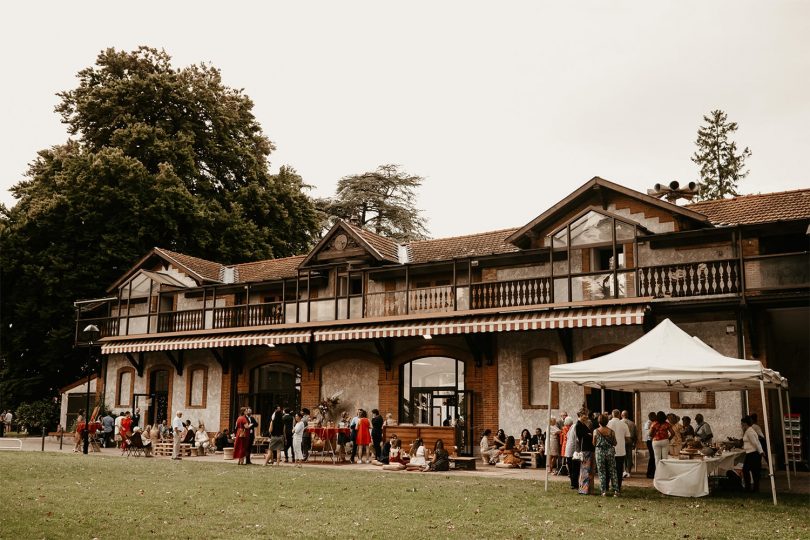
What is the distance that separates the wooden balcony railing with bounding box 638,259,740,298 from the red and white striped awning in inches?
410

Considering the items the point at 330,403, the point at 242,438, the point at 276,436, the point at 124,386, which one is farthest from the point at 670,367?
the point at 124,386

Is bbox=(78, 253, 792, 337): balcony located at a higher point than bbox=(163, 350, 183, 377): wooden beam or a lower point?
higher

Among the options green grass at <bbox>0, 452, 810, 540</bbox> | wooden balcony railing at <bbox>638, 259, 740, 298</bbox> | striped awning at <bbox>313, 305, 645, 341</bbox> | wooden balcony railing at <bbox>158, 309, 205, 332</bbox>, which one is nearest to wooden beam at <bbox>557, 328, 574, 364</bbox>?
striped awning at <bbox>313, 305, 645, 341</bbox>

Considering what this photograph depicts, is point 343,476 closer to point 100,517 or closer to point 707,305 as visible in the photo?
point 100,517

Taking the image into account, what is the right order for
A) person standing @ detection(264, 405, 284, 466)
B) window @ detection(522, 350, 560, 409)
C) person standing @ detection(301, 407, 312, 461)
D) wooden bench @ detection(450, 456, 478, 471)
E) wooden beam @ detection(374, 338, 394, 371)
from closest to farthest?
1. wooden bench @ detection(450, 456, 478, 471)
2. person standing @ detection(264, 405, 284, 466)
3. person standing @ detection(301, 407, 312, 461)
4. window @ detection(522, 350, 560, 409)
5. wooden beam @ detection(374, 338, 394, 371)

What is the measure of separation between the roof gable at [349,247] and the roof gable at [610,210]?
4.87 meters

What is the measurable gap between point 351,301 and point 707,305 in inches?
426

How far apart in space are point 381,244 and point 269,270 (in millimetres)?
5796

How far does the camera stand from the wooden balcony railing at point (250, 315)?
998 inches

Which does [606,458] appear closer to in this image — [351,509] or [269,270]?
[351,509]

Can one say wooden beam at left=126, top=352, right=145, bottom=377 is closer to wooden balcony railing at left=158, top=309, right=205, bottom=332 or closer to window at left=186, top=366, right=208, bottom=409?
wooden balcony railing at left=158, top=309, right=205, bottom=332

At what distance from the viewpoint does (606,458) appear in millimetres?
13141

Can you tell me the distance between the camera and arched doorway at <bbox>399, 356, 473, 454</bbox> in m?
22.3

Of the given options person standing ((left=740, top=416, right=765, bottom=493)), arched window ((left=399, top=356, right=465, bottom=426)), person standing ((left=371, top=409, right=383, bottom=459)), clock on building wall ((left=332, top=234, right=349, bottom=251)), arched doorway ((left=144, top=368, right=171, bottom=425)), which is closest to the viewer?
person standing ((left=740, top=416, right=765, bottom=493))
